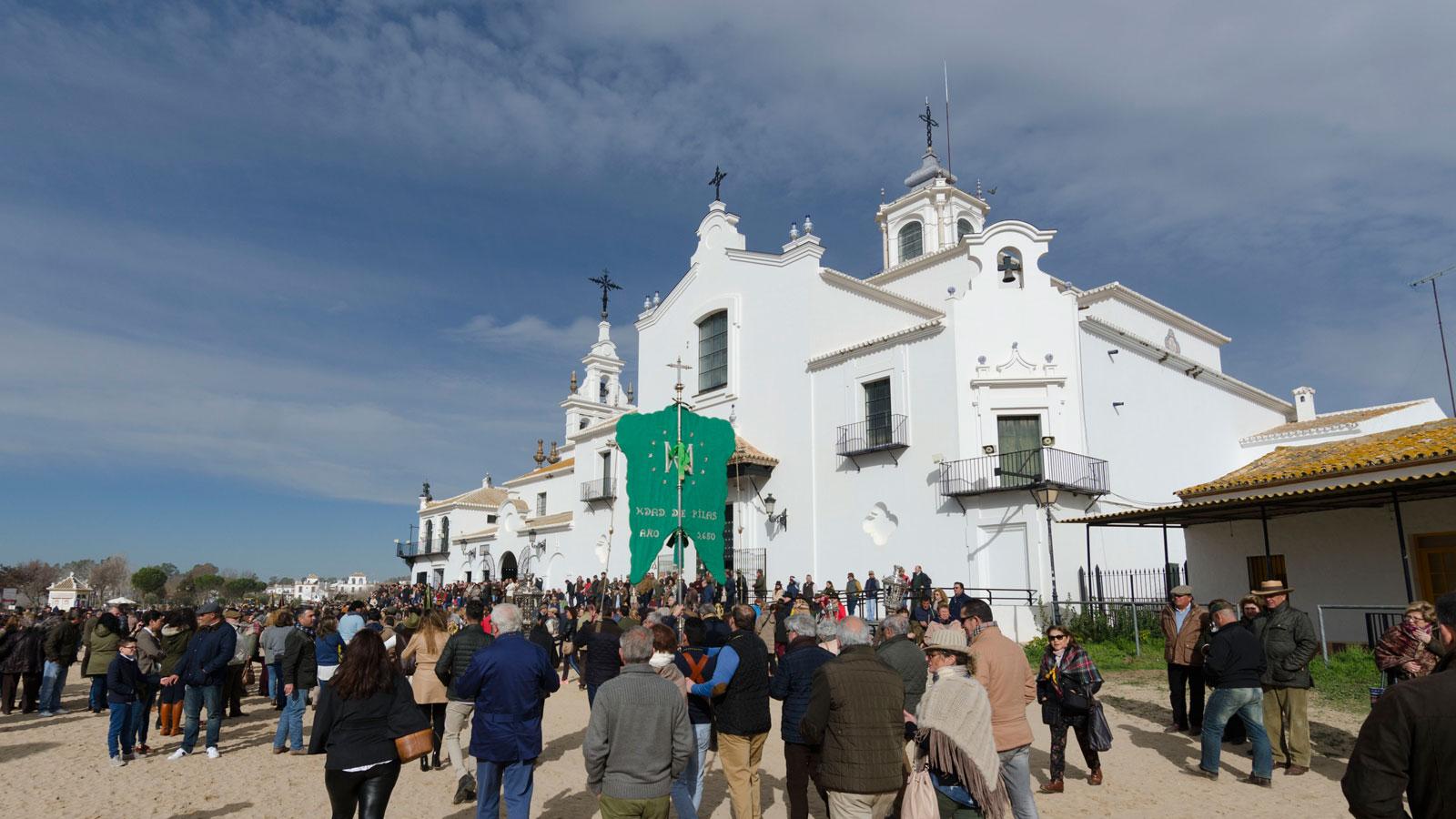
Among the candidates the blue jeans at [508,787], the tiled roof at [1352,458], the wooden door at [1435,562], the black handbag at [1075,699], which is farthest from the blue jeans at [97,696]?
the wooden door at [1435,562]

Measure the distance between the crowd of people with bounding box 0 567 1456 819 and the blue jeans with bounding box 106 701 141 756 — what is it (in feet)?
0.07

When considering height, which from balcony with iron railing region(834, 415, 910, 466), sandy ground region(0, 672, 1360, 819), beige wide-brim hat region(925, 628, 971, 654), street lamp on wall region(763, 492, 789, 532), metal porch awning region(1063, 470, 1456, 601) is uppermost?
balcony with iron railing region(834, 415, 910, 466)

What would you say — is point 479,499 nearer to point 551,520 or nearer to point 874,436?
point 551,520

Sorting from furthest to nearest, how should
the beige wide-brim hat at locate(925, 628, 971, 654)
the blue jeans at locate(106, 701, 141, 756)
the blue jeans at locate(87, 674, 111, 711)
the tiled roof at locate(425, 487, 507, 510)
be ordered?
1. the tiled roof at locate(425, 487, 507, 510)
2. the blue jeans at locate(87, 674, 111, 711)
3. the blue jeans at locate(106, 701, 141, 756)
4. the beige wide-brim hat at locate(925, 628, 971, 654)

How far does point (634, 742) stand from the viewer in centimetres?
482

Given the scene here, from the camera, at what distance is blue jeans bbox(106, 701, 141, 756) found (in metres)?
9.41

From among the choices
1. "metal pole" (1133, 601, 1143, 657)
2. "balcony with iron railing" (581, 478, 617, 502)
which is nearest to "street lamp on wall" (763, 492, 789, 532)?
"balcony with iron railing" (581, 478, 617, 502)

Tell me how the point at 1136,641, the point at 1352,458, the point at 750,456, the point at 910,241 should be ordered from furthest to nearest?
1. the point at 910,241
2. the point at 750,456
3. the point at 1136,641
4. the point at 1352,458

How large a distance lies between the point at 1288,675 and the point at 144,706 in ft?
39.8

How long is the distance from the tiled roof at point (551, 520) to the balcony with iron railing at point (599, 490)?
2.97 metres

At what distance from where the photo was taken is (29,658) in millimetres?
13695

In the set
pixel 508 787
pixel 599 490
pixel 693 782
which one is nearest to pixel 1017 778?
pixel 693 782

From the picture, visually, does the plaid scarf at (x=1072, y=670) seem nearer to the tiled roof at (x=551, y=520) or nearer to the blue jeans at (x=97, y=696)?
the blue jeans at (x=97, y=696)

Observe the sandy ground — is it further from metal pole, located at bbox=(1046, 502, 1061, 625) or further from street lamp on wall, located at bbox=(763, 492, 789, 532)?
street lamp on wall, located at bbox=(763, 492, 789, 532)
